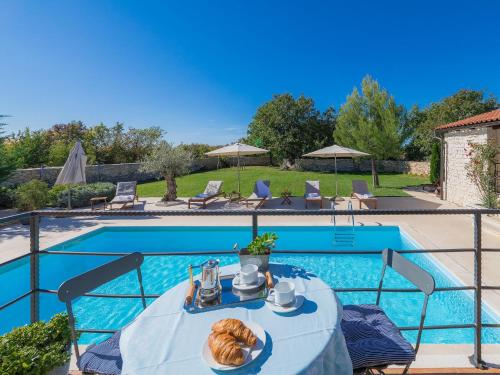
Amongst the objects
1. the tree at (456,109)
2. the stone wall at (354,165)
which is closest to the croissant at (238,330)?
the stone wall at (354,165)

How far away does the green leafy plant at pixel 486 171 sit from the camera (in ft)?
33.0

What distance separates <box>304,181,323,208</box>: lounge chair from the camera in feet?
40.5

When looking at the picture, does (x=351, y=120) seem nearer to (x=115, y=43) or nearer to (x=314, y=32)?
(x=314, y=32)

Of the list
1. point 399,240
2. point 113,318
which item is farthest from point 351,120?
point 113,318

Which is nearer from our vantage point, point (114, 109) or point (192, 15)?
point (192, 15)

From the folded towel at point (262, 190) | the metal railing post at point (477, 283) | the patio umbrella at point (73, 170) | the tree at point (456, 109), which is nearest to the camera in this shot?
the metal railing post at point (477, 283)

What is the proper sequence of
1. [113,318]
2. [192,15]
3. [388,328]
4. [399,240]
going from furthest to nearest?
[192,15], [399,240], [113,318], [388,328]

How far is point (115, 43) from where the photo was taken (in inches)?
595

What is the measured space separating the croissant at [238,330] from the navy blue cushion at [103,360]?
90 cm

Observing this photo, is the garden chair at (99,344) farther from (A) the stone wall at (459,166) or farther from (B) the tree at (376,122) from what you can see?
(B) the tree at (376,122)

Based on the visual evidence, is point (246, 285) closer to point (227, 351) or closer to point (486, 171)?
point (227, 351)

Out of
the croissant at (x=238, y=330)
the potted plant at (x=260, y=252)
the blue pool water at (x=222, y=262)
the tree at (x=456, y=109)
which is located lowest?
the blue pool water at (x=222, y=262)

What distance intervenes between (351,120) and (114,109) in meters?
25.7

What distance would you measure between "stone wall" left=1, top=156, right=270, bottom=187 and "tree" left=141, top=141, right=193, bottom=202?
5.61m
